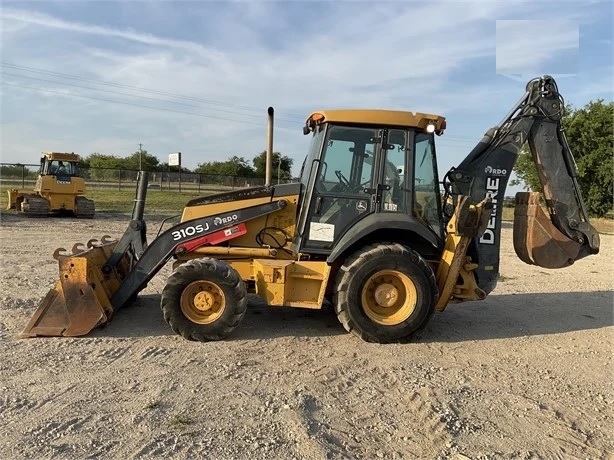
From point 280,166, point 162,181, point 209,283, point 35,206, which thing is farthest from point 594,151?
point 209,283

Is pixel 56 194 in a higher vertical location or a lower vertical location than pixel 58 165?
lower

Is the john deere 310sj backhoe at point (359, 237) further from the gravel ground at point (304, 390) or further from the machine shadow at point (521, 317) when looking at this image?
the machine shadow at point (521, 317)

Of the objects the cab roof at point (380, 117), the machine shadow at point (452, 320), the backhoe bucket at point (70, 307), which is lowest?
the machine shadow at point (452, 320)

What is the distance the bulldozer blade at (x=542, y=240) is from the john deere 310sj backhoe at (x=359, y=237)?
14 millimetres

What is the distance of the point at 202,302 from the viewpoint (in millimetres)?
5676

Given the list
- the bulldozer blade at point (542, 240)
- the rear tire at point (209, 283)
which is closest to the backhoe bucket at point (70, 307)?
the rear tire at point (209, 283)

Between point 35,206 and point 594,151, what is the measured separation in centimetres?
3048

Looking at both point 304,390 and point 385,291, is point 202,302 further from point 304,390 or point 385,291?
point 385,291

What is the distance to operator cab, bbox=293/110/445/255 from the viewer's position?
583 centimetres

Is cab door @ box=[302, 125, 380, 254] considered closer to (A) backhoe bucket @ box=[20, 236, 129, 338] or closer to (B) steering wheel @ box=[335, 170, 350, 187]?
(B) steering wheel @ box=[335, 170, 350, 187]

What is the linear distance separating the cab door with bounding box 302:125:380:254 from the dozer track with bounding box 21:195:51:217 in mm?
16362

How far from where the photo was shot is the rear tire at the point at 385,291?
18.6 ft

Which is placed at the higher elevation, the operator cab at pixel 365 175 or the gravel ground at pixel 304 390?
the operator cab at pixel 365 175

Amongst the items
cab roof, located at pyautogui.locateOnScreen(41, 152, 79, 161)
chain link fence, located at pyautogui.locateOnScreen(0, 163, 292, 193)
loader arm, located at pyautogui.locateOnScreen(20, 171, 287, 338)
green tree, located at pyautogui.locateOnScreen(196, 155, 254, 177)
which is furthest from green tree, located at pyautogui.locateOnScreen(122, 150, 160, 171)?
loader arm, located at pyautogui.locateOnScreen(20, 171, 287, 338)
